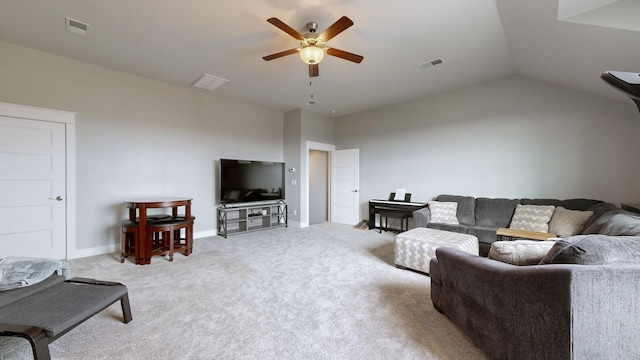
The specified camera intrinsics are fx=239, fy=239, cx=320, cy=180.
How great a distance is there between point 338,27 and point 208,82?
9.77 ft

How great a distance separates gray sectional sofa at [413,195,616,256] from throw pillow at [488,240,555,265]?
222cm

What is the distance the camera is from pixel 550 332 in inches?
46.6

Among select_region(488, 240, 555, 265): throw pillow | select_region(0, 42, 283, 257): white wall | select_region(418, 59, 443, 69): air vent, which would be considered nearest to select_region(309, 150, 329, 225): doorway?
select_region(0, 42, 283, 257): white wall

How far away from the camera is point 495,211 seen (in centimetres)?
394

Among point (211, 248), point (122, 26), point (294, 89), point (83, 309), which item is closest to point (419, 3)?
point (294, 89)

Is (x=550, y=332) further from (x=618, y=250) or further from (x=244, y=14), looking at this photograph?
(x=244, y=14)

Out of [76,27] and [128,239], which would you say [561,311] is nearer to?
[128,239]

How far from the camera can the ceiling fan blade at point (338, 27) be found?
208 cm

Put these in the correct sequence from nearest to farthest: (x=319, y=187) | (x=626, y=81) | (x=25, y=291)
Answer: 1. (x=626, y=81)
2. (x=25, y=291)
3. (x=319, y=187)

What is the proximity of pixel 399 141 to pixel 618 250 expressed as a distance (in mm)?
4398

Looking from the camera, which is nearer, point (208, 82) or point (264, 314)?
point (264, 314)

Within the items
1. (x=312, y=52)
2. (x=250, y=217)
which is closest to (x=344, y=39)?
(x=312, y=52)

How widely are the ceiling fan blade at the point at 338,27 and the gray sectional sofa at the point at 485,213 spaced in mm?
3081

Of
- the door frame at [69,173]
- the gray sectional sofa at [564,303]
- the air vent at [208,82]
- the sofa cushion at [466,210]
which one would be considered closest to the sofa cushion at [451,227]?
the sofa cushion at [466,210]
